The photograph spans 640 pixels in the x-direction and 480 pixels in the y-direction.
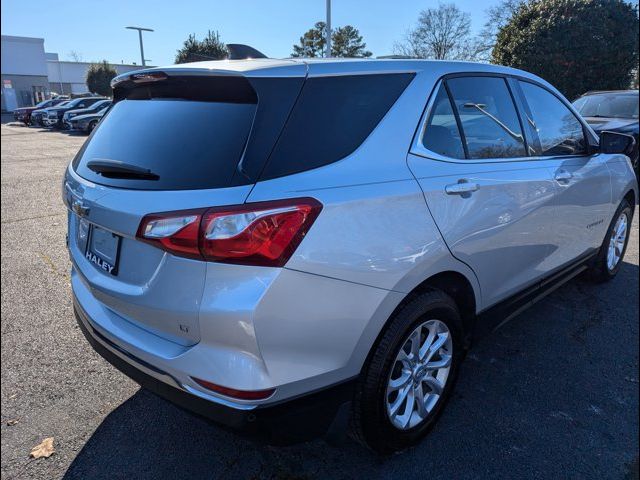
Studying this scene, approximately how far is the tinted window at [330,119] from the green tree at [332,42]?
6.16 ft

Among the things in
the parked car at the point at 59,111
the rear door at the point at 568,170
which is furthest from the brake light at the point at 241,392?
the parked car at the point at 59,111

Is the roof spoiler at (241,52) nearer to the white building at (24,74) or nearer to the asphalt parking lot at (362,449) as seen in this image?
the asphalt parking lot at (362,449)

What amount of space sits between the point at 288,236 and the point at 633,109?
9842 mm

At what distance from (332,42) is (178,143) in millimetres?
4651

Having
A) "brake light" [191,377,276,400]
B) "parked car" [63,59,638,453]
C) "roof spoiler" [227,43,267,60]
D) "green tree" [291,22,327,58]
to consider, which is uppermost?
"green tree" [291,22,327,58]

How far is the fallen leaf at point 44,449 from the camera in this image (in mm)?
2293

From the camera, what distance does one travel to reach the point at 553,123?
3389 mm

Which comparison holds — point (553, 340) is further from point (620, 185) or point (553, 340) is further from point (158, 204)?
point (158, 204)

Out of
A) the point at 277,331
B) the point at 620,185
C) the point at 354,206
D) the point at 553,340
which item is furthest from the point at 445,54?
the point at 277,331

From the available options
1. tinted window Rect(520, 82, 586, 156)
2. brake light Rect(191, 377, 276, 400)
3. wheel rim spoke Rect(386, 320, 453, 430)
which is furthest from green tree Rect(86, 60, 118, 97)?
brake light Rect(191, 377, 276, 400)

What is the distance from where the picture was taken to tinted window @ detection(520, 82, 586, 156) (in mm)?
3193

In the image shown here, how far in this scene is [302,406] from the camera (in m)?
1.83

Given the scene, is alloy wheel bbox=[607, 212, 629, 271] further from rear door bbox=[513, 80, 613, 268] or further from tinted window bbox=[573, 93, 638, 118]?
tinted window bbox=[573, 93, 638, 118]

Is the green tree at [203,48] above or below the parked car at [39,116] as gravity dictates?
above
